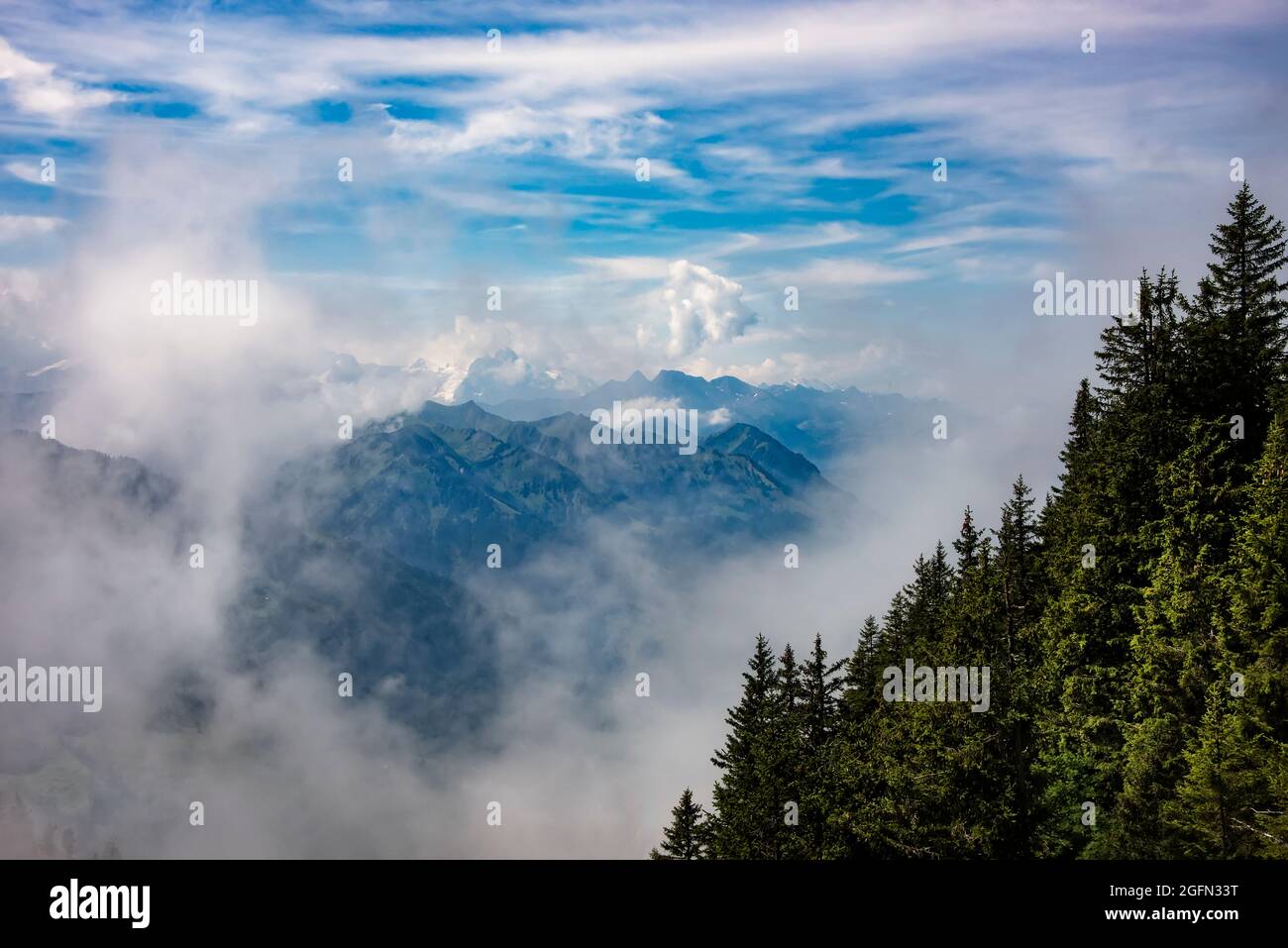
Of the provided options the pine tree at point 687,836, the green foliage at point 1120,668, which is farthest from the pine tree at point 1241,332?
the pine tree at point 687,836

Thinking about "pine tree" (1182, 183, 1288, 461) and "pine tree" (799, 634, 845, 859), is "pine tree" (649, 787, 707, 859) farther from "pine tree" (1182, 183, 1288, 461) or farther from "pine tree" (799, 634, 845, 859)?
"pine tree" (1182, 183, 1288, 461)

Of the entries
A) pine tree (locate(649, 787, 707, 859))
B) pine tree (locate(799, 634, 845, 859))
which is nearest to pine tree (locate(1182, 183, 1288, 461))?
pine tree (locate(799, 634, 845, 859))

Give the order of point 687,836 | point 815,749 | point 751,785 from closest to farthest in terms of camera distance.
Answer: point 815,749, point 751,785, point 687,836

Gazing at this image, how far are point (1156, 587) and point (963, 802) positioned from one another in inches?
506

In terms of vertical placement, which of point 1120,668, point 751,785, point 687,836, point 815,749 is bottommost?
point 687,836

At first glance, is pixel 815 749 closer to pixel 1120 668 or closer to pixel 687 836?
pixel 1120 668

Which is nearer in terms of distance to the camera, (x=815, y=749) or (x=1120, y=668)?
(x=1120, y=668)

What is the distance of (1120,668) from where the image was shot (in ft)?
137

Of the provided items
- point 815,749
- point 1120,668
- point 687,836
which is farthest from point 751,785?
point 1120,668

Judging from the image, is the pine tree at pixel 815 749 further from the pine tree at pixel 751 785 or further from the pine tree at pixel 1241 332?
the pine tree at pixel 1241 332

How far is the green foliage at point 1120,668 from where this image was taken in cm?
3025

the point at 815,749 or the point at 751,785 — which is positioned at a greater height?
the point at 815,749
